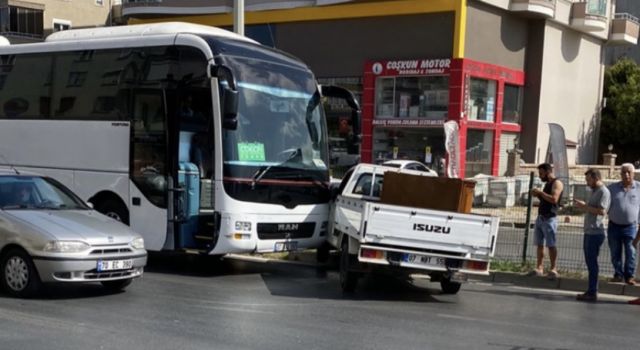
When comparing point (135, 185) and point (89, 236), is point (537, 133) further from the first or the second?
point (89, 236)

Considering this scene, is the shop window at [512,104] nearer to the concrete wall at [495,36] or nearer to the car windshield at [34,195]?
the concrete wall at [495,36]

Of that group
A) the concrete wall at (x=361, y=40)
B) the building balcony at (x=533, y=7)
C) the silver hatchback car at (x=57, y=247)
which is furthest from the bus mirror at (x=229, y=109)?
the building balcony at (x=533, y=7)

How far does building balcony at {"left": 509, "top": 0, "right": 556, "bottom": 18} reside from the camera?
33469 mm

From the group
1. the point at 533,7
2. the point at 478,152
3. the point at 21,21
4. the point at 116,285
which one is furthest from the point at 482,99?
the point at 21,21

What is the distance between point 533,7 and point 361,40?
849 cm

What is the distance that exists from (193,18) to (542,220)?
30.4m

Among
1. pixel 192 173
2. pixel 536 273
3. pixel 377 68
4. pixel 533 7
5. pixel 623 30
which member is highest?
pixel 623 30

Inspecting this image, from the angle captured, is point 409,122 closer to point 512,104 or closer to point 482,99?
point 482,99

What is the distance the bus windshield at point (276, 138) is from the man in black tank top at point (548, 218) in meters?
3.48

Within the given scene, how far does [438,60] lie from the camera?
30922 millimetres

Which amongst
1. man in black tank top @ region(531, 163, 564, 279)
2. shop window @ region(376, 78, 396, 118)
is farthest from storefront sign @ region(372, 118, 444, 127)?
man in black tank top @ region(531, 163, 564, 279)

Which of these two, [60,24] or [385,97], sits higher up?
[60,24]

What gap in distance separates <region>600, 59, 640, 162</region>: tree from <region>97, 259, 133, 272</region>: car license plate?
41115 mm

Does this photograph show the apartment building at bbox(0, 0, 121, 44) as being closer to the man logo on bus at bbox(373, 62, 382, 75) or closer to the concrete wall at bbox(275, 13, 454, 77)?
the concrete wall at bbox(275, 13, 454, 77)
